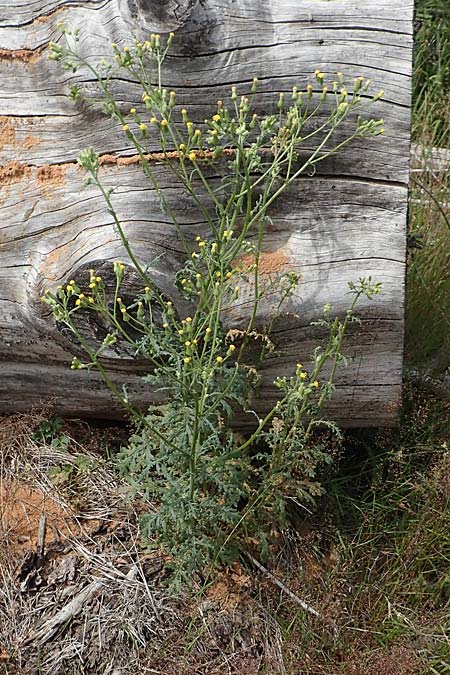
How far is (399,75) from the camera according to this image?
2781 mm

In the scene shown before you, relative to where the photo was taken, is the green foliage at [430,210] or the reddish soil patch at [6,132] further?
the green foliage at [430,210]

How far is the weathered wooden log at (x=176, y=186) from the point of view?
2727 millimetres

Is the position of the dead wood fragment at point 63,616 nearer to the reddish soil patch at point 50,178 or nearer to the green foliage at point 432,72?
the reddish soil patch at point 50,178

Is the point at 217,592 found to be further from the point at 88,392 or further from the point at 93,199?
the point at 93,199

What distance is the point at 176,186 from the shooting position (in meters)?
2.80

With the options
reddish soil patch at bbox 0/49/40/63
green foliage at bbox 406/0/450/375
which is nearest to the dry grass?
green foliage at bbox 406/0/450/375

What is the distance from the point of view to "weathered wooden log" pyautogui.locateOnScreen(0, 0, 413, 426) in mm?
2727

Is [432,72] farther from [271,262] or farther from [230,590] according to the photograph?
[230,590]

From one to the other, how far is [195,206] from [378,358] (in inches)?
34.4

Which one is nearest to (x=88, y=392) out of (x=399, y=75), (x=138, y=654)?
(x=138, y=654)

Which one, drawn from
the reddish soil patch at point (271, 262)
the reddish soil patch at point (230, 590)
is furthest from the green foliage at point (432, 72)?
the reddish soil patch at point (230, 590)

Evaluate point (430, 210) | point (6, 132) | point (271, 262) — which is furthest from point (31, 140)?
point (430, 210)

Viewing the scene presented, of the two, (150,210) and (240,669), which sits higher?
(150,210)

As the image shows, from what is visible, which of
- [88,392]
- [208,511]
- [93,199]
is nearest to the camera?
[208,511]
